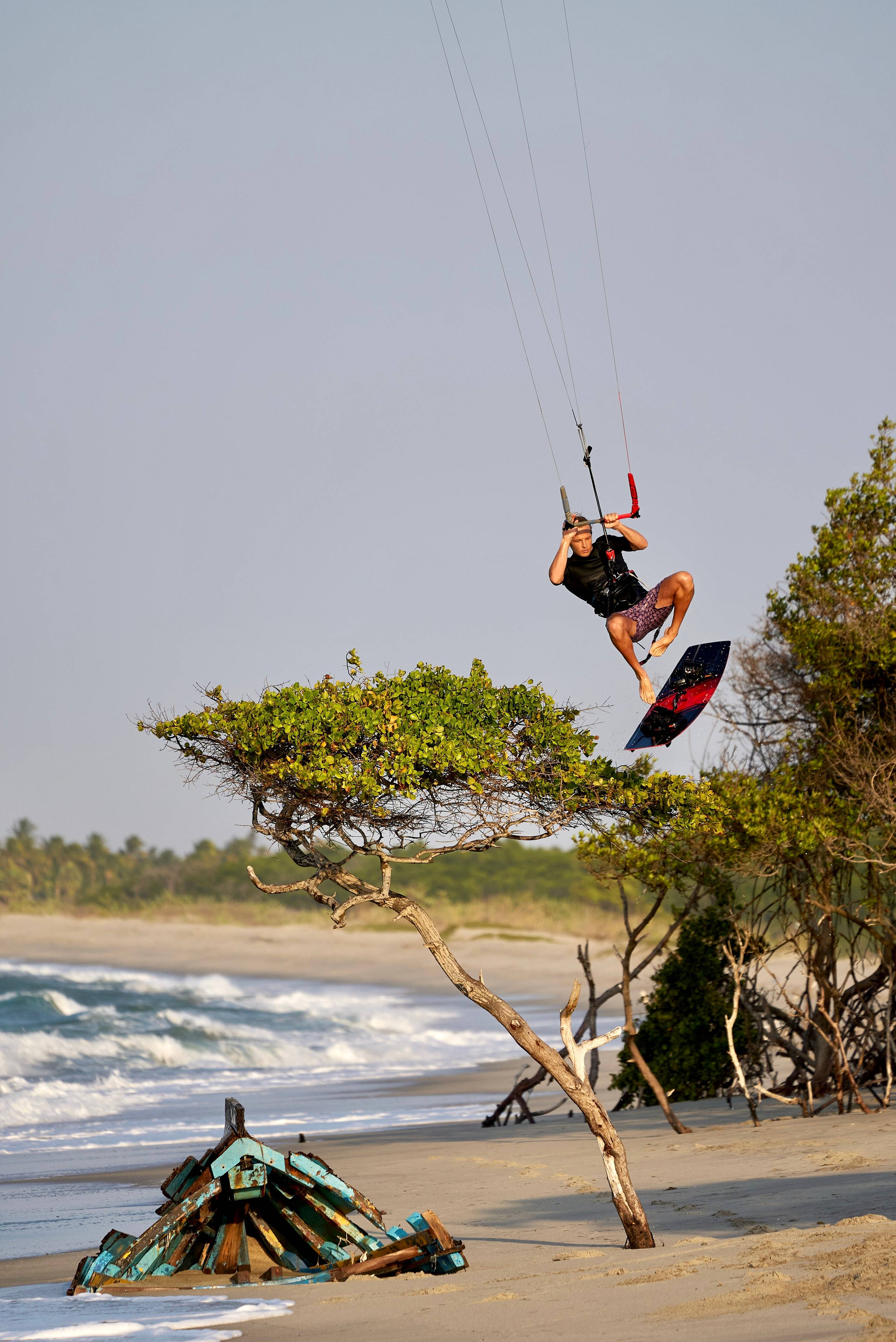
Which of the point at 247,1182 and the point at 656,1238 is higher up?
the point at 247,1182

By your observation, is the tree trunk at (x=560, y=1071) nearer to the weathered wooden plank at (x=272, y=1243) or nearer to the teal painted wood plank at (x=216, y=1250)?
the weathered wooden plank at (x=272, y=1243)

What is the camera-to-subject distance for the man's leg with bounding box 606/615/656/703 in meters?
9.59

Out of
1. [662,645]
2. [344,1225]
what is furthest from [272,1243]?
[662,645]

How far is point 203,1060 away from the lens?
26.6m

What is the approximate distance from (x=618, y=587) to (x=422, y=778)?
2.09 m

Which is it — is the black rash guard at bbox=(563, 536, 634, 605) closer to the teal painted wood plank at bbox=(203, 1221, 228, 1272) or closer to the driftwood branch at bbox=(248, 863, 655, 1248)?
the driftwood branch at bbox=(248, 863, 655, 1248)

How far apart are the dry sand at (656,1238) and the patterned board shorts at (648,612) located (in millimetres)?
4253

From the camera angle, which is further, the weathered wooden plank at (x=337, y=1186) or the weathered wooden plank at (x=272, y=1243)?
the weathered wooden plank at (x=272, y=1243)

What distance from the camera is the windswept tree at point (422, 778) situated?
28.0 ft

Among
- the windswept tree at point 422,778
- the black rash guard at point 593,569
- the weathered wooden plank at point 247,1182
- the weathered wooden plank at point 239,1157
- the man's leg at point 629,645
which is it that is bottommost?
the weathered wooden plank at point 247,1182

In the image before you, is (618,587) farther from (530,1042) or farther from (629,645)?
(530,1042)

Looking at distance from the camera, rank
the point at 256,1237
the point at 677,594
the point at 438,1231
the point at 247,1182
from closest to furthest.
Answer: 1. the point at 438,1231
2. the point at 247,1182
3. the point at 256,1237
4. the point at 677,594

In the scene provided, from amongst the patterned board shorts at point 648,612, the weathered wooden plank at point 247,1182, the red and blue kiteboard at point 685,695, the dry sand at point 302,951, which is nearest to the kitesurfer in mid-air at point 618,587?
the patterned board shorts at point 648,612

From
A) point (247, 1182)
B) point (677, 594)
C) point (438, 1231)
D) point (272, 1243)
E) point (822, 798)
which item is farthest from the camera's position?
point (822, 798)
